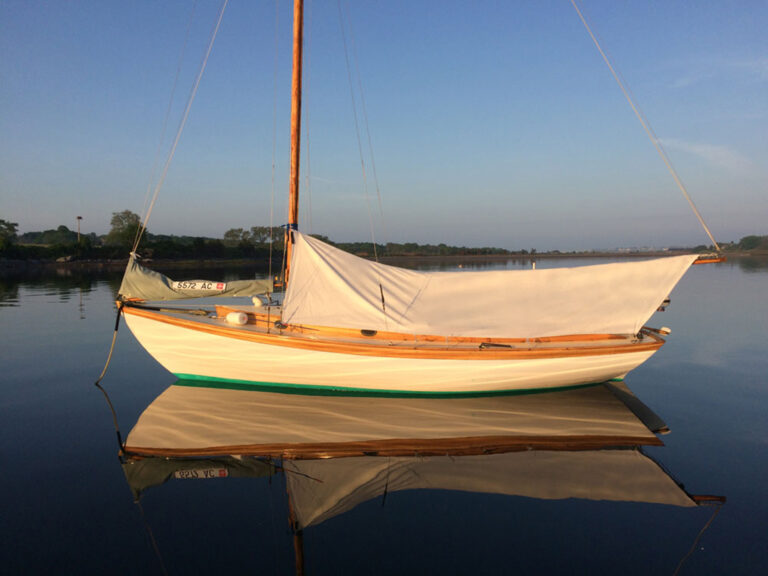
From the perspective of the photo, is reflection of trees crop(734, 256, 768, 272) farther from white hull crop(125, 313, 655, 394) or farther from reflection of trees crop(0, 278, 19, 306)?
reflection of trees crop(0, 278, 19, 306)

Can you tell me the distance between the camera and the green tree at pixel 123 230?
61319mm

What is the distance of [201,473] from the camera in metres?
5.11

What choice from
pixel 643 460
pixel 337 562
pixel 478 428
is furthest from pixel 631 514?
pixel 337 562

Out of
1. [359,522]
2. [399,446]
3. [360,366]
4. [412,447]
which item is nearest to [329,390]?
[360,366]

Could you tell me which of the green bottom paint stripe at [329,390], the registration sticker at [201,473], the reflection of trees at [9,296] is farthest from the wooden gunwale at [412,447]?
the reflection of trees at [9,296]

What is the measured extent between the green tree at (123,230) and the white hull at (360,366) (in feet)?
194

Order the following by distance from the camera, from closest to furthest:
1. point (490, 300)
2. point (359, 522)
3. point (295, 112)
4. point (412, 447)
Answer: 1. point (359, 522)
2. point (412, 447)
3. point (490, 300)
4. point (295, 112)

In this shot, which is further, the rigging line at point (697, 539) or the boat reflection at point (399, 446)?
the boat reflection at point (399, 446)

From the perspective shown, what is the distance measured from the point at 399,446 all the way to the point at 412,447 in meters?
0.18

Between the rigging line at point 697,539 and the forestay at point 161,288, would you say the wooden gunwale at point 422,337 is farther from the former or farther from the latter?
the rigging line at point 697,539

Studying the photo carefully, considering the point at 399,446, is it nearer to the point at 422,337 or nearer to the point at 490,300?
the point at 422,337

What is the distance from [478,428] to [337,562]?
131 inches

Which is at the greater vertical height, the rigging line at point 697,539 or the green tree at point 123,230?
the green tree at point 123,230

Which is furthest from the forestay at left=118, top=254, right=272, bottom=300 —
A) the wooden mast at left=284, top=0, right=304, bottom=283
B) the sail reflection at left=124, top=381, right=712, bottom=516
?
the sail reflection at left=124, top=381, right=712, bottom=516
